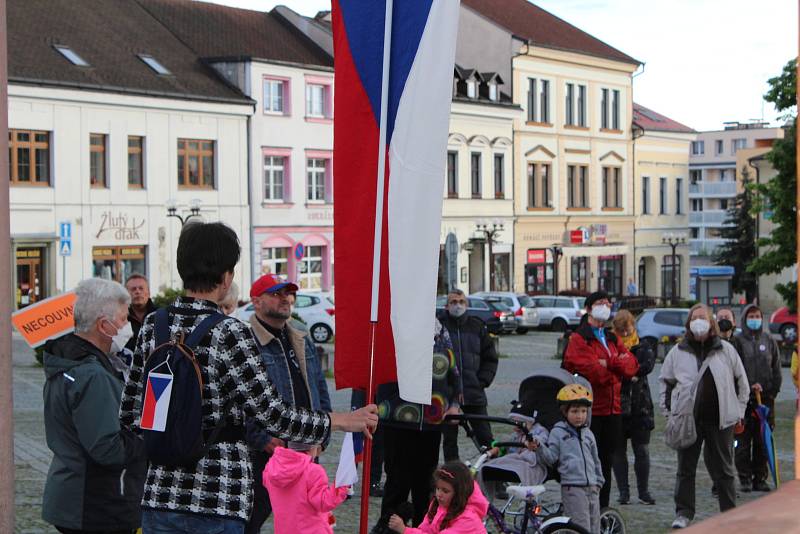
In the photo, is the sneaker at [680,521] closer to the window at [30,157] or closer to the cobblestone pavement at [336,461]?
the cobblestone pavement at [336,461]

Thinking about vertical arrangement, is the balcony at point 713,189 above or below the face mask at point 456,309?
above

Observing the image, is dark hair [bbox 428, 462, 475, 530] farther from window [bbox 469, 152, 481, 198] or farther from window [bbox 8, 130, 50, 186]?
window [bbox 469, 152, 481, 198]

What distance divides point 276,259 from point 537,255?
17.9m

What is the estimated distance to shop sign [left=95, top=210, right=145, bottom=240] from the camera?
46.6 meters

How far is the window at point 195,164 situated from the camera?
49812 millimetres

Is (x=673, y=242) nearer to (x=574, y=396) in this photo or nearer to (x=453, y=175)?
(x=453, y=175)

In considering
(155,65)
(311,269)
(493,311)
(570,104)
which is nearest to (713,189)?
(570,104)

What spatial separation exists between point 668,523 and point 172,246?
129ft

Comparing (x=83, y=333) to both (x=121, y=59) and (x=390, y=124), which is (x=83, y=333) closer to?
(x=390, y=124)

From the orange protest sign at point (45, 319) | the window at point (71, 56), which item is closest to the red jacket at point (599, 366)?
the orange protest sign at point (45, 319)

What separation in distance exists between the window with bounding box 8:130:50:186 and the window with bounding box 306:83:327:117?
42.1 ft

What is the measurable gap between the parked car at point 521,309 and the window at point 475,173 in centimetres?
1556

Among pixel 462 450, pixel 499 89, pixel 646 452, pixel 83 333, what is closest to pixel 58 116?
pixel 499 89

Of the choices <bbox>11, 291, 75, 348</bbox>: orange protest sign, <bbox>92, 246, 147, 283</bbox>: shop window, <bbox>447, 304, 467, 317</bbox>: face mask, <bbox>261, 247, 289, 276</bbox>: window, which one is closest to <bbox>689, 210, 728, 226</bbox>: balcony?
<bbox>261, 247, 289, 276</bbox>: window
